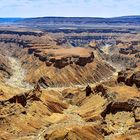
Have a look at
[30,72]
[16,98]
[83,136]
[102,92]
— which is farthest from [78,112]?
[30,72]

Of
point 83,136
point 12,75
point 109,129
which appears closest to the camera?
point 83,136

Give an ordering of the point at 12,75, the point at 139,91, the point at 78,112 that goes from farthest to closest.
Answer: the point at 12,75
the point at 139,91
the point at 78,112

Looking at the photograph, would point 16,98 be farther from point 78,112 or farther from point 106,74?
point 106,74

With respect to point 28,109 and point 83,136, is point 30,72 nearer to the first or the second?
point 28,109

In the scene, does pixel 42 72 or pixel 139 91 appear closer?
pixel 139 91

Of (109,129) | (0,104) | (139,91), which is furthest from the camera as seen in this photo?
(139,91)

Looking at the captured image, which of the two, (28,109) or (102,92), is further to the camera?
(102,92)

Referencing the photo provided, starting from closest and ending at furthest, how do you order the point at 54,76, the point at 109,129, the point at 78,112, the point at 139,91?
the point at 109,129
the point at 78,112
the point at 139,91
the point at 54,76

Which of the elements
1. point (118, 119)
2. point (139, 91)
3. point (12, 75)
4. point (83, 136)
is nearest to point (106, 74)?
point (12, 75)

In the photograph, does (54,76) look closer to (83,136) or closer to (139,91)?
(139,91)
